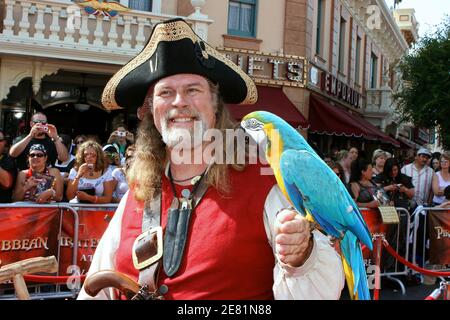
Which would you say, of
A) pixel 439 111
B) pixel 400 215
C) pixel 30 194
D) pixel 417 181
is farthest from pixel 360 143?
pixel 30 194

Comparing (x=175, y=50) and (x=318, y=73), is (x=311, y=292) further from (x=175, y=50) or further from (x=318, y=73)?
(x=318, y=73)

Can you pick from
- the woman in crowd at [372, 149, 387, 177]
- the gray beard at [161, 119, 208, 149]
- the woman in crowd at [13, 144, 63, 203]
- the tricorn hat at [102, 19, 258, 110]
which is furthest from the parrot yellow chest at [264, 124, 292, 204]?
the woman in crowd at [372, 149, 387, 177]

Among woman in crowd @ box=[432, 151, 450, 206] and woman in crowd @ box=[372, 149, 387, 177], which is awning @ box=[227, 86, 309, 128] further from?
woman in crowd @ box=[432, 151, 450, 206]

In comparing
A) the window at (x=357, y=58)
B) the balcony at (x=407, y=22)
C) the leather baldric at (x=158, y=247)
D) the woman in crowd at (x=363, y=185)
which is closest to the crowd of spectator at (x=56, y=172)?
the leather baldric at (x=158, y=247)

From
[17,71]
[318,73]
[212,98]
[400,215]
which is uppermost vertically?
[318,73]

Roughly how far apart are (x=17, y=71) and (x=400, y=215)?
7196mm

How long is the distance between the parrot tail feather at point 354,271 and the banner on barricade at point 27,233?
11.4 feet

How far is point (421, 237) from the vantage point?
6.39 metres

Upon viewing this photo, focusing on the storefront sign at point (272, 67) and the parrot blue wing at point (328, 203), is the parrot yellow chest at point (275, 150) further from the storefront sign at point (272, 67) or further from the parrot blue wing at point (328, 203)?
the storefront sign at point (272, 67)

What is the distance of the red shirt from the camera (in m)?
1.71

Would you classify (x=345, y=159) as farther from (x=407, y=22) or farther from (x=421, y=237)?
(x=407, y=22)

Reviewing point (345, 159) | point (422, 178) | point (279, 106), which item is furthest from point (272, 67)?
point (422, 178)

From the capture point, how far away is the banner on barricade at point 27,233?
427cm
